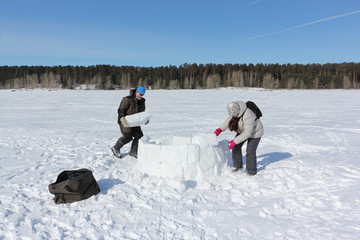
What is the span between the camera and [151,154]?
470cm

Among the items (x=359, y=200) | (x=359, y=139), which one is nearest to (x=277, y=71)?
(x=359, y=139)

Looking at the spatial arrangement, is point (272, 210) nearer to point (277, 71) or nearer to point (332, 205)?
point (332, 205)

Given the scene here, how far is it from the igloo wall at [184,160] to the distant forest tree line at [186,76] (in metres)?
62.6

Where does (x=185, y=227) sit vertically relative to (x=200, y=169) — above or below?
below

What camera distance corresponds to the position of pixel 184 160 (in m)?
4.51

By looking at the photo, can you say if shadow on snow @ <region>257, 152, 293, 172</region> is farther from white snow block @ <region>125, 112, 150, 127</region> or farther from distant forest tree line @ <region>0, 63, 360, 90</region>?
distant forest tree line @ <region>0, 63, 360, 90</region>

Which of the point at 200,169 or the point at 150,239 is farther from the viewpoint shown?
the point at 200,169

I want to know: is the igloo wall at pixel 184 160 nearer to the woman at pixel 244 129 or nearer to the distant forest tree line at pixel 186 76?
the woman at pixel 244 129

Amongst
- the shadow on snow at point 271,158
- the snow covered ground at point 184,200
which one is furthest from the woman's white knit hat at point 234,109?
the shadow on snow at point 271,158

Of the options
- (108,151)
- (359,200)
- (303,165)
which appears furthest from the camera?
(108,151)

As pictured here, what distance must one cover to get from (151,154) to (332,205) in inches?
114

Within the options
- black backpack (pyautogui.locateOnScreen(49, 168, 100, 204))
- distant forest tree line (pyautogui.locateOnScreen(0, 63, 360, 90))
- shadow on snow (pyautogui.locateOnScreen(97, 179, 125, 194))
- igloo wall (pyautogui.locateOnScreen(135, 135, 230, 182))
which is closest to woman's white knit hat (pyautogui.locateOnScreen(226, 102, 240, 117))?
igloo wall (pyautogui.locateOnScreen(135, 135, 230, 182))

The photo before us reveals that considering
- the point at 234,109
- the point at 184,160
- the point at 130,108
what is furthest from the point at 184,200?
the point at 130,108

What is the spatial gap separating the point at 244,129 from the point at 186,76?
79.8 m
